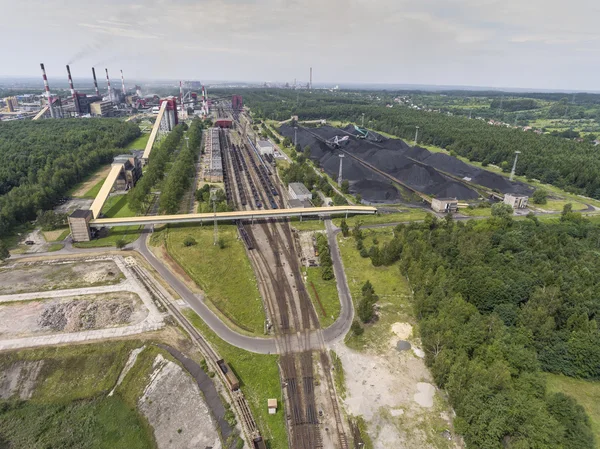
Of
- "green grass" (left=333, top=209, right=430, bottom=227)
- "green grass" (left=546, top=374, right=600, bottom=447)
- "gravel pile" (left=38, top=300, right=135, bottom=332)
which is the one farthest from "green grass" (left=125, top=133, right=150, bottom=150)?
"green grass" (left=546, top=374, right=600, bottom=447)

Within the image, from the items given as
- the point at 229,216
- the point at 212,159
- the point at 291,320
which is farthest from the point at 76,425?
the point at 212,159

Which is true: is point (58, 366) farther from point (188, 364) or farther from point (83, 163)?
point (83, 163)

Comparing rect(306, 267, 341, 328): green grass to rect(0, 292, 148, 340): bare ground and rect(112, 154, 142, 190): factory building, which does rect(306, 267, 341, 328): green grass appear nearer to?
rect(0, 292, 148, 340): bare ground

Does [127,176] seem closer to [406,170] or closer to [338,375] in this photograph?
[406,170]

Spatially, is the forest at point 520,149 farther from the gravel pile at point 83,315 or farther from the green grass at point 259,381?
the gravel pile at point 83,315

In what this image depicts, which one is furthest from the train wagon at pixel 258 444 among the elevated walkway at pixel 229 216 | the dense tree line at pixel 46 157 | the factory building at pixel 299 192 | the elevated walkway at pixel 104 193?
A: the dense tree line at pixel 46 157

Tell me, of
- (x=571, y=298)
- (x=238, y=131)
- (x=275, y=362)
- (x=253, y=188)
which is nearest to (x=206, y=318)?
(x=275, y=362)
